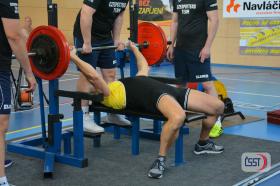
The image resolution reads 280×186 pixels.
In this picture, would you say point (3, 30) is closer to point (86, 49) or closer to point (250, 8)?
point (86, 49)

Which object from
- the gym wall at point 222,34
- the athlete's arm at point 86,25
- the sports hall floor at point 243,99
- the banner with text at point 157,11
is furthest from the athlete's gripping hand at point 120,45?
the banner with text at point 157,11

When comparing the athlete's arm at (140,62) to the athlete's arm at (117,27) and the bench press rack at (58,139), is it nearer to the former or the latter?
the athlete's arm at (117,27)

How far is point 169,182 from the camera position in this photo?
2789 millimetres

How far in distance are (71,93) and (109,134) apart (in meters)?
1.21

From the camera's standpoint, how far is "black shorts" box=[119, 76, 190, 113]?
3027mm

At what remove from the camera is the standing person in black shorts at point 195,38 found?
3701 millimetres

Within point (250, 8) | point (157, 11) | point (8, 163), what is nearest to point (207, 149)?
point (8, 163)

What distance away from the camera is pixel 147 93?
3043 millimetres

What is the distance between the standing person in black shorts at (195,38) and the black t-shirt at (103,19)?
0.57m

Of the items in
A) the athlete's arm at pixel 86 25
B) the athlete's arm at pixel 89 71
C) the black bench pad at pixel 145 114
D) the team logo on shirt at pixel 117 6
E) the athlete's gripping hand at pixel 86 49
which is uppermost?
the team logo on shirt at pixel 117 6

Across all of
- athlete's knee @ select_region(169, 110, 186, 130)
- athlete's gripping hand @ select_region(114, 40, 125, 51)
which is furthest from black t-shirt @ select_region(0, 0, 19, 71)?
athlete's gripping hand @ select_region(114, 40, 125, 51)

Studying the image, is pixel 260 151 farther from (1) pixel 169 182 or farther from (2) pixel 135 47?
(2) pixel 135 47

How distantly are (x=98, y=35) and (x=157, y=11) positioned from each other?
7.51 meters

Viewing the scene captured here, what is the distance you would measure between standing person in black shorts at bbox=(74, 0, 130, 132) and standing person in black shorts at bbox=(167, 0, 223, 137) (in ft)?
1.80
